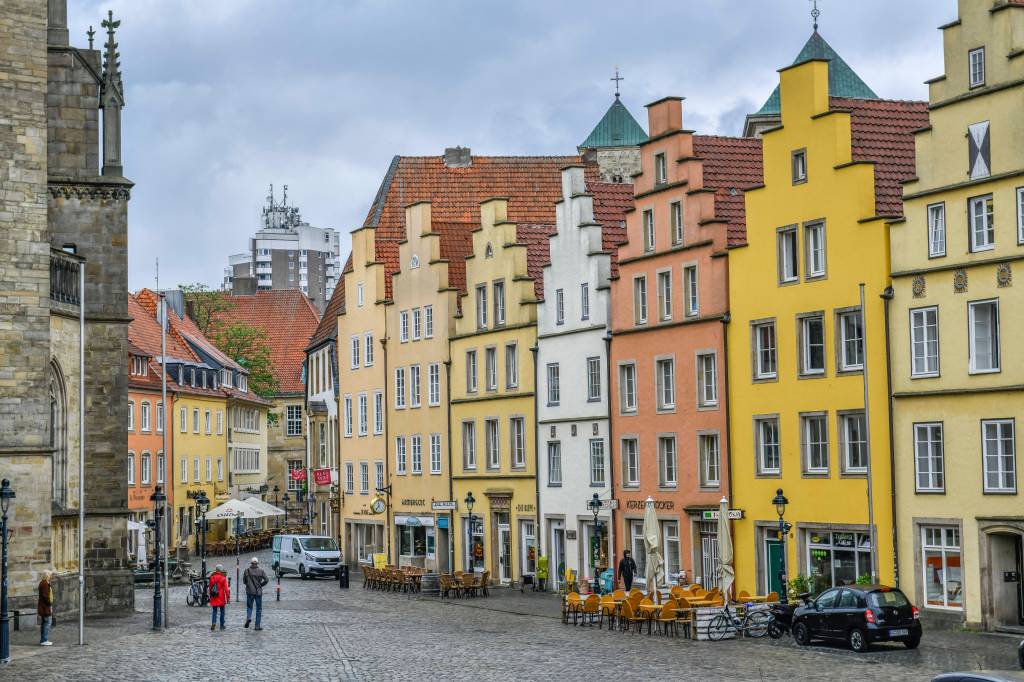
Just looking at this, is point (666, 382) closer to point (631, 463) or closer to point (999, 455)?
point (631, 463)

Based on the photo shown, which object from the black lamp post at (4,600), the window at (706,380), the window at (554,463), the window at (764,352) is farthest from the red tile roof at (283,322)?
the black lamp post at (4,600)

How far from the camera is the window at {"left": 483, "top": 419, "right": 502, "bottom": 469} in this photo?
59.6 meters

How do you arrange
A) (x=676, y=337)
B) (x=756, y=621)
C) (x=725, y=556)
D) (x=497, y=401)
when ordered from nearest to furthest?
(x=756, y=621) < (x=725, y=556) < (x=676, y=337) < (x=497, y=401)

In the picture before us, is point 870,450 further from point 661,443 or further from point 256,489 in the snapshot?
point 256,489

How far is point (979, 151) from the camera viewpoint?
1439 inches

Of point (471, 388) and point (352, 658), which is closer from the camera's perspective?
point (352, 658)

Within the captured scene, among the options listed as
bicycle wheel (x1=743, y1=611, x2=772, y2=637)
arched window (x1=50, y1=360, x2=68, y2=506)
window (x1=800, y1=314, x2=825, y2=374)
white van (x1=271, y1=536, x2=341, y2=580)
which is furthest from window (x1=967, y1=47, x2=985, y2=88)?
white van (x1=271, y1=536, x2=341, y2=580)

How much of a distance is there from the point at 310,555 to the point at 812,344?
104ft

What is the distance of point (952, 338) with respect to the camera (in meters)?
37.1

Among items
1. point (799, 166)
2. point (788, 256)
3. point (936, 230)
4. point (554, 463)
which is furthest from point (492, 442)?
point (936, 230)

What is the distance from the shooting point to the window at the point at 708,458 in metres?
45.8

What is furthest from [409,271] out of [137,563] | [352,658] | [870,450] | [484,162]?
[352,658]

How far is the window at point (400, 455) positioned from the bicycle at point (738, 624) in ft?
107

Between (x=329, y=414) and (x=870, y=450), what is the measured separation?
46.3m
